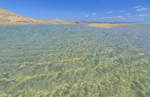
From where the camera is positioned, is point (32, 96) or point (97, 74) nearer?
point (32, 96)

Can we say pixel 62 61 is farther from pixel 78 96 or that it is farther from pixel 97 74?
pixel 78 96

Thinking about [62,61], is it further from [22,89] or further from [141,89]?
[141,89]

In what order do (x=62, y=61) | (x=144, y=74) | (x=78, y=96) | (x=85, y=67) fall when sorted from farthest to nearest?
(x=62, y=61) → (x=85, y=67) → (x=144, y=74) → (x=78, y=96)

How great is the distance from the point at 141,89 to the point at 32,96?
7193 mm

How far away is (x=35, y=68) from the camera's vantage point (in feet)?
29.4

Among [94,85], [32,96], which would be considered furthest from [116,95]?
[32,96]

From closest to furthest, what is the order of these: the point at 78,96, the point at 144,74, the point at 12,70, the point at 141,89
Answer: the point at 78,96 → the point at 141,89 → the point at 144,74 → the point at 12,70

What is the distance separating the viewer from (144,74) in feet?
25.9

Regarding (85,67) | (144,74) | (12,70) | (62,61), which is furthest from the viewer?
(62,61)

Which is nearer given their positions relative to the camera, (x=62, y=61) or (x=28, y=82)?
(x=28, y=82)

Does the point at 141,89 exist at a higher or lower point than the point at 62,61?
lower

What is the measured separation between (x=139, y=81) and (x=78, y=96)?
493cm

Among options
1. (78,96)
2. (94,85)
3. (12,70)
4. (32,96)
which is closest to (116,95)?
(94,85)

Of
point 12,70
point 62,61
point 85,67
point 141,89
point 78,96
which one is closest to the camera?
point 78,96
